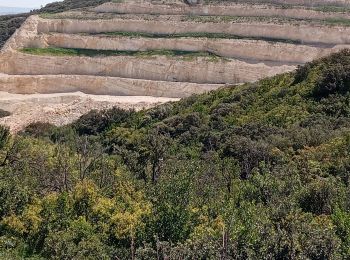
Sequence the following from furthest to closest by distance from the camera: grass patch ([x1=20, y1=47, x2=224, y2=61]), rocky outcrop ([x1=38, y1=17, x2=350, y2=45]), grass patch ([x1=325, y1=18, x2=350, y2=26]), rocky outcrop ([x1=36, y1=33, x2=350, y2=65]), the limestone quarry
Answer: grass patch ([x1=325, y1=18, x2=350, y2=26]) → grass patch ([x1=20, y1=47, x2=224, y2=61]) → rocky outcrop ([x1=38, y1=17, x2=350, y2=45]) → rocky outcrop ([x1=36, y1=33, x2=350, y2=65]) → the limestone quarry

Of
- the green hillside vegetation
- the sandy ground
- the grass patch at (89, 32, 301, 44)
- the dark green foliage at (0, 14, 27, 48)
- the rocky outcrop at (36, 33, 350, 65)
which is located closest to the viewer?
the green hillside vegetation

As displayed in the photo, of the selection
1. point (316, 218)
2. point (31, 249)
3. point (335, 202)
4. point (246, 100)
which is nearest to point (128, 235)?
point (31, 249)

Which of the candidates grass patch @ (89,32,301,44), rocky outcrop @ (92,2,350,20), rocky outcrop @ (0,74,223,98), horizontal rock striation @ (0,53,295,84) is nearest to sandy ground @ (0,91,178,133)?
rocky outcrop @ (0,74,223,98)

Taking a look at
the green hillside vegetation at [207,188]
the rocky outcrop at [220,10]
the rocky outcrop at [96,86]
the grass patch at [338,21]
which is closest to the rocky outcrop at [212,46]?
the grass patch at [338,21]

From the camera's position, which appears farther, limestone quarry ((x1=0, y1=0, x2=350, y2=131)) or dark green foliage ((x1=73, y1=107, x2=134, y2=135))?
limestone quarry ((x1=0, y1=0, x2=350, y2=131))

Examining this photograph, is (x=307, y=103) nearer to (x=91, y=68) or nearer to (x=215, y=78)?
(x=215, y=78)

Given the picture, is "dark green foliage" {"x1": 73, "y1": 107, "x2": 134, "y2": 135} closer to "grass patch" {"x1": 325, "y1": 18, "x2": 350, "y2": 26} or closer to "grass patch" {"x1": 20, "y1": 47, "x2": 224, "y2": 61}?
"grass patch" {"x1": 20, "y1": 47, "x2": 224, "y2": 61}

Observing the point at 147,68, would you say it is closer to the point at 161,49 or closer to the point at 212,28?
the point at 161,49
